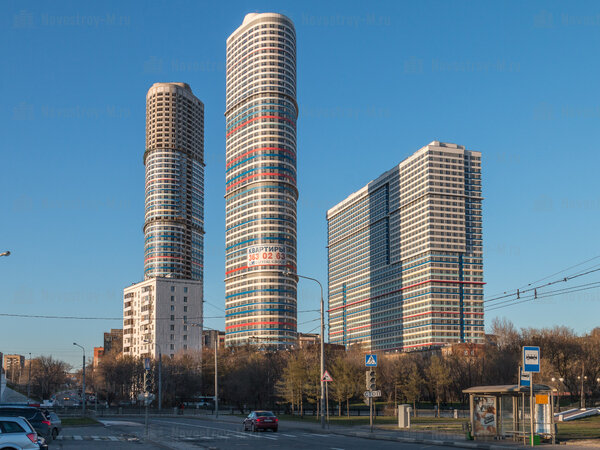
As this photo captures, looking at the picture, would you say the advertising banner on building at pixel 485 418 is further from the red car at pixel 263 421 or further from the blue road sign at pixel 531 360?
the red car at pixel 263 421

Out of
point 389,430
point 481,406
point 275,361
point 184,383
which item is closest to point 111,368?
point 184,383

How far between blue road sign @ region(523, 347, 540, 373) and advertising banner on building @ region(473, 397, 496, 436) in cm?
731

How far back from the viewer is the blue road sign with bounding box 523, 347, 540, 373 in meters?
26.0

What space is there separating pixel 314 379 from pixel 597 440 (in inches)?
1723

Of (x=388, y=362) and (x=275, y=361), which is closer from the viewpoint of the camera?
(x=275, y=361)

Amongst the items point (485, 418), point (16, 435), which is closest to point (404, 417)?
point (485, 418)

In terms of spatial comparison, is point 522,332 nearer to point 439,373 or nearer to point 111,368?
point 439,373

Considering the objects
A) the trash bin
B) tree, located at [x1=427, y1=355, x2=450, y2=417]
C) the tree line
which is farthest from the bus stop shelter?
tree, located at [x1=427, y1=355, x2=450, y2=417]

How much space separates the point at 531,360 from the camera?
26.2 metres

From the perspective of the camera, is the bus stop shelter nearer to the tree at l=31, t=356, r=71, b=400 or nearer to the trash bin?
the trash bin

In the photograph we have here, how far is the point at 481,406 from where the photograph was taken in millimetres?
33031

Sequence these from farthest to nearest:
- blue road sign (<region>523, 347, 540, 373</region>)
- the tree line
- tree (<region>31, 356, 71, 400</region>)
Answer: tree (<region>31, 356, 71, 400</region>) < the tree line < blue road sign (<region>523, 347, 540, 373</region>)

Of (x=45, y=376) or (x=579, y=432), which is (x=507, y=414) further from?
(x=45, y=376)

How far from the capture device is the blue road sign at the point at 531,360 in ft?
85.3
